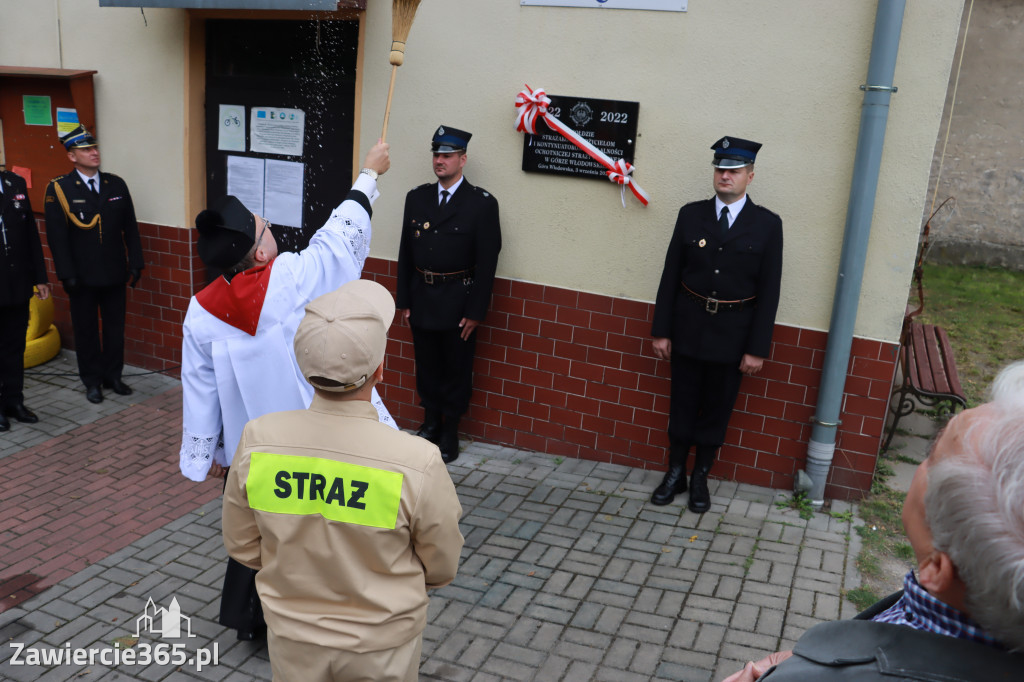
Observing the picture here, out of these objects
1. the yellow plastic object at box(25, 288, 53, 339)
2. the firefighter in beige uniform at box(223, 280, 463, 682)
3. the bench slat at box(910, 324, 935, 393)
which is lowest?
the yellow plastic object at box(25, 288, 53, 339)

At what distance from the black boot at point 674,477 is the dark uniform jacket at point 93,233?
4.38 meters

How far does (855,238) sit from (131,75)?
567 cm

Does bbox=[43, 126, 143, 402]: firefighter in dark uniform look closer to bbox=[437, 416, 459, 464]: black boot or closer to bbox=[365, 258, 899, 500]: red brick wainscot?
bbox=[365, 258, 899, 500]: red brick wainscot

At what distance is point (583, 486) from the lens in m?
5.29

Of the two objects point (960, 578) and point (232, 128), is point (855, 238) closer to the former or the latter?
point (960, 578)

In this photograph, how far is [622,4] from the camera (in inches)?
198

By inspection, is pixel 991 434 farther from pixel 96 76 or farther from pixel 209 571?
pixel 96 76

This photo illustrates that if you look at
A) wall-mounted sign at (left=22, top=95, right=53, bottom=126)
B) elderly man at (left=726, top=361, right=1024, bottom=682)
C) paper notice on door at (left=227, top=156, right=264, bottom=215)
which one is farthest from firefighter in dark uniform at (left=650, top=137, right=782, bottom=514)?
wall-mounted sign at (left=22, top=95, right=53, bottom=126)

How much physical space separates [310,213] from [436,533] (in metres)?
4.64

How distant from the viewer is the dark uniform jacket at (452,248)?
5352mm

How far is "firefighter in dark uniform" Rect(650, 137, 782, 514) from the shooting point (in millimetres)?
4637

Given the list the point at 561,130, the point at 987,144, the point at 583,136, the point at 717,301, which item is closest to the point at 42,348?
the point at 561,130

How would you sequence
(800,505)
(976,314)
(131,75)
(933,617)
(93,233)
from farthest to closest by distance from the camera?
(976,314), (131,75), (93,233), (800,505), (933,617)

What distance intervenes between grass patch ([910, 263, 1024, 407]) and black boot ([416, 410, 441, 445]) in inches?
170
